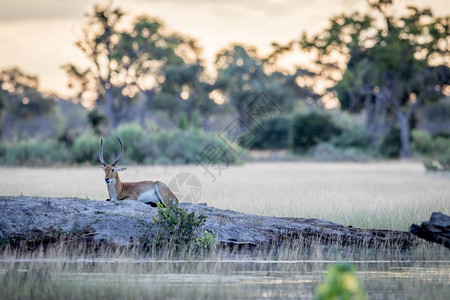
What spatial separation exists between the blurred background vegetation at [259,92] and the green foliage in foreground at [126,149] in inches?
2.4

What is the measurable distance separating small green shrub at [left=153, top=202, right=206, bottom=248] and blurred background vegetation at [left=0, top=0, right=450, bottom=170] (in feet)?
69.4

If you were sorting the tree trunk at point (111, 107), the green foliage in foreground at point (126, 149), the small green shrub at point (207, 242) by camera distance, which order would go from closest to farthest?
the small green shrub at point (207, 242), the green foliage in foreground at point (126, 149), the tree trunk at point (111, 107)

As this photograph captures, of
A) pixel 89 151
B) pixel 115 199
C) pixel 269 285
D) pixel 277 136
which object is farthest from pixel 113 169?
pixel 277 136

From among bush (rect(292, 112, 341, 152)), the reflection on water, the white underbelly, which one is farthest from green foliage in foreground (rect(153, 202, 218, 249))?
bush (rect(292, 112, 341, 152))

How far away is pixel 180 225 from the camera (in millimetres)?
10820

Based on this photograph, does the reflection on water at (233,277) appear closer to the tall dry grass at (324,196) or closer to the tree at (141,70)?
the tall dry grass at (324,196)

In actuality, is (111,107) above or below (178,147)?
above

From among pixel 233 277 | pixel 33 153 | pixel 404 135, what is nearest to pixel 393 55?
pixel 404 135

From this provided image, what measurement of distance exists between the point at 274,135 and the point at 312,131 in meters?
5.10

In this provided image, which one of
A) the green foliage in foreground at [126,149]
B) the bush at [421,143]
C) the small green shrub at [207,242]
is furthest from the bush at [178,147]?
the small green shrub at [207,242]

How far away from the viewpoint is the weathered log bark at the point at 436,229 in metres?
9.88

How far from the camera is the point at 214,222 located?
37.4ft

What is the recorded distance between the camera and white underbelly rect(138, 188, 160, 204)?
12.8m

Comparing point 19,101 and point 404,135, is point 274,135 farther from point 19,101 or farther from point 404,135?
point 19,101
